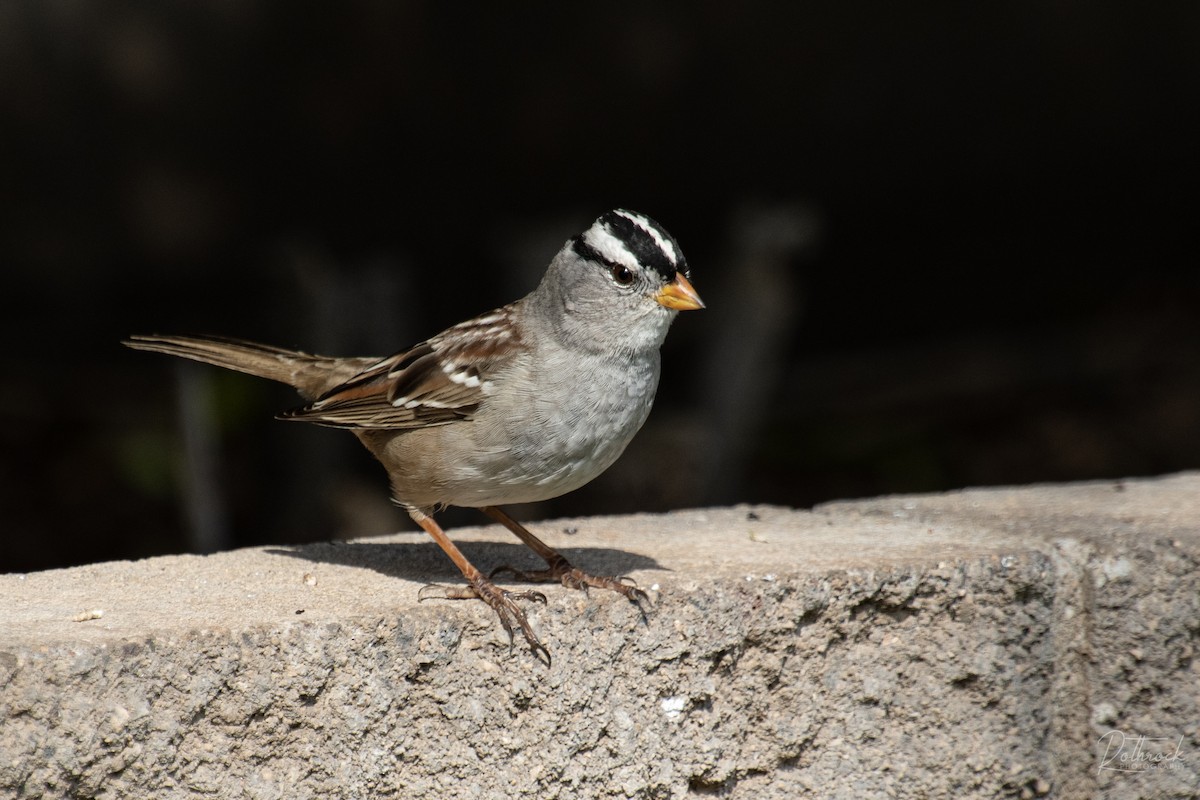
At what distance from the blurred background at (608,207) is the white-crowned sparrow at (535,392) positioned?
1.57m

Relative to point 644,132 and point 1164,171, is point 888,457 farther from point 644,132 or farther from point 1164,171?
point 644,132

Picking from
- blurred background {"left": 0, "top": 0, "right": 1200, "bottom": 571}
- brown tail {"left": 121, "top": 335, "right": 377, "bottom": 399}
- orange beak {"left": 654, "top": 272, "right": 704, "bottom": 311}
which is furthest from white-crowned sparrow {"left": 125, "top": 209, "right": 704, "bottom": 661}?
blurred background {"left": 0, "top": 0, "right": 1200, "bottom": 571}

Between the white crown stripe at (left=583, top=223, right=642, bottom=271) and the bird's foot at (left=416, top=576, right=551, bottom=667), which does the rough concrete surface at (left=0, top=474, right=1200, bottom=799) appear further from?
the white crown stripe at (left=583, top=223, right=642, bottom=271)

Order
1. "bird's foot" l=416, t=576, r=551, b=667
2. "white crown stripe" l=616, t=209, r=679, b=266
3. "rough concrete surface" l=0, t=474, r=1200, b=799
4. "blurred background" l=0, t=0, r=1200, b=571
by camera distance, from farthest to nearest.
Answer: "blurred background" l=0, t=0, r=1200, b=571 < "white crown stripe" l=616, t=209, r=679, b=266 < "bird's foot" l=416, t=576, r=551, b=667 < "rough concrete surface" l=0, t=474, r=1200, b=799

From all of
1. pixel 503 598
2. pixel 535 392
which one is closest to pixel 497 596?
pixel 503 598

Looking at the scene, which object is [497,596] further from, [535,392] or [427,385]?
[427,385]

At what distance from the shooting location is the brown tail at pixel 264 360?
4.20 meters

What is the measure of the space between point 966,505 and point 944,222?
3308 mm

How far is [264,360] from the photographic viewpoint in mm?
4312

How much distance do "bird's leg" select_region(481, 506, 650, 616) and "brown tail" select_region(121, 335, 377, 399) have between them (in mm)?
645

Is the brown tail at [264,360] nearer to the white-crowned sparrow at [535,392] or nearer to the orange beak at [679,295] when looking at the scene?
the white-crowned sparrow at [535,392]

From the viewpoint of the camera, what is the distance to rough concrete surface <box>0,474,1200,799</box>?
2928mm

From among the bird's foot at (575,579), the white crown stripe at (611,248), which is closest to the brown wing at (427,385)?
the white crown stripe at (611,248)

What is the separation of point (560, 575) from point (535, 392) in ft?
1.61
